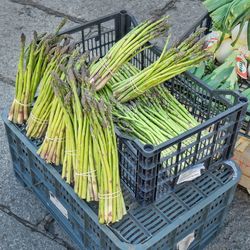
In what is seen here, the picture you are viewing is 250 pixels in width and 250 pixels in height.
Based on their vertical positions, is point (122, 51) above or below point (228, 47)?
above

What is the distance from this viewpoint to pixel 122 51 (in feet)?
7.75

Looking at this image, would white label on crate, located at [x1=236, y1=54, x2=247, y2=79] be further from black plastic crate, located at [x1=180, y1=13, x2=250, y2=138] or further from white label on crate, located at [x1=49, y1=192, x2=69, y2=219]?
white label on crate, located at [x1=49, y1=192, x2=69, y2=219]

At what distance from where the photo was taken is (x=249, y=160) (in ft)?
8.89

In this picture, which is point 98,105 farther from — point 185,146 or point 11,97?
point 11,97

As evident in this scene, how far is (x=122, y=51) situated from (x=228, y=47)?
973 millimetres

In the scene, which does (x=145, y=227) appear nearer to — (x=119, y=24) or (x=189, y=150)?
(x=189, y=150)

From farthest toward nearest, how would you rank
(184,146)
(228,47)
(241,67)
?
(228,47) → (241,67) → (184,146)

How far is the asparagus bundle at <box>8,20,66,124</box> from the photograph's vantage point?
7.85 ft

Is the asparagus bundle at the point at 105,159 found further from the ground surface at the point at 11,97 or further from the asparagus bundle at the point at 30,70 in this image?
the ground surface at the point at 11,97

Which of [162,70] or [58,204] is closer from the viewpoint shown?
[162,70]

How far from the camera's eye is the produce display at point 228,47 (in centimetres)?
268

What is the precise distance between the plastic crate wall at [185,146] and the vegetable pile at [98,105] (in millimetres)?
94

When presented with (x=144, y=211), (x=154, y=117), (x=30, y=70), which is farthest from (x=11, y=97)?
(x=144, y=211)

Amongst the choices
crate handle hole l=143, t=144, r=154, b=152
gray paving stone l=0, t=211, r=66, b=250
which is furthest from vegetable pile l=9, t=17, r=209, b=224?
gray paving stone l=0, t=211, r=66, b=250
